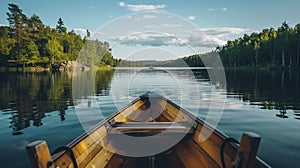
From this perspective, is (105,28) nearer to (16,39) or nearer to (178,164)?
(178,164)

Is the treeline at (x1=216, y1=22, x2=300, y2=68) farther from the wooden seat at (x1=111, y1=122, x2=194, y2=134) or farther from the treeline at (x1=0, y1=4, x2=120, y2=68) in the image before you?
the wooden seat at (x1=111, y1=122, x2=194, y2=134)

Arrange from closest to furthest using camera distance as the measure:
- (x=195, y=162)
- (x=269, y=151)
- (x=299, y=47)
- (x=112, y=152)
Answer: (x=195, y=162), (x=112, y=152), (x=269, y=151), (x=299, y=47)

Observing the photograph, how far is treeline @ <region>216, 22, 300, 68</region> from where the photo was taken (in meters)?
63.1

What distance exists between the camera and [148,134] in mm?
5027

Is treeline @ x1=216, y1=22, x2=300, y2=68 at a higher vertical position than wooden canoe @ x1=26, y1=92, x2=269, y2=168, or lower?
higher

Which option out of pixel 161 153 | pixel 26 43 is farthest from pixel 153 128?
pixel 26 43

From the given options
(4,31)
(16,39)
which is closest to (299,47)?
(16,39)

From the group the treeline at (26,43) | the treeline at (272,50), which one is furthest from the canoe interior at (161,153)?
the treeline at (26,43)

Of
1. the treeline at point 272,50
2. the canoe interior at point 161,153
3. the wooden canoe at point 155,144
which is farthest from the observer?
the treeline at point 272,50

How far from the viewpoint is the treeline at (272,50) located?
63062 mm

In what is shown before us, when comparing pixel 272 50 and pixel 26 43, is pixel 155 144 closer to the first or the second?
pixel 272 50

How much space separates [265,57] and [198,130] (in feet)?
278

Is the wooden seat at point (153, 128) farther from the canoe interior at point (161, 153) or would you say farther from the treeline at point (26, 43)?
the treeline at point (26, 43)

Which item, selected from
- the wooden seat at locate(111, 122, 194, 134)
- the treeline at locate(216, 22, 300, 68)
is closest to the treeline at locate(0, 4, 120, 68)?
the treeline at locate(216, 22, 300, 68)
